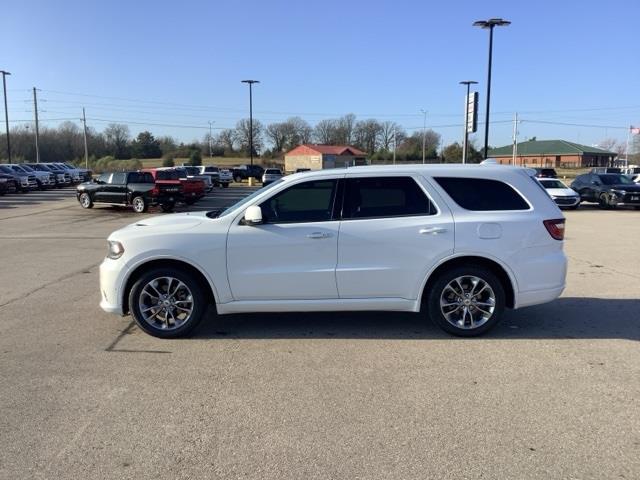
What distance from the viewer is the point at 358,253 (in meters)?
5.32

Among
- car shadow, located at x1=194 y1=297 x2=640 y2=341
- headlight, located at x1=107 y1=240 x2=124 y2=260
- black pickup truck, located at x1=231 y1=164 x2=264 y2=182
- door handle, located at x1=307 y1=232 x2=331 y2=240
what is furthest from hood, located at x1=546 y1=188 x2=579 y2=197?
black pickup truck, located at x1=231 y1=164 x2=264 y2=182

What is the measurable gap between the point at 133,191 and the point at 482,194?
19.3 meters

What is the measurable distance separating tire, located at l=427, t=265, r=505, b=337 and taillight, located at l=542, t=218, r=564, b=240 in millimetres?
743

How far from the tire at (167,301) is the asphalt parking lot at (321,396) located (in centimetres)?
15

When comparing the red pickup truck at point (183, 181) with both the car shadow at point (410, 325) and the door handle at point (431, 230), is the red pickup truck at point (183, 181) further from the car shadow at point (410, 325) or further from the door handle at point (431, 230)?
the door handle at point (431, 230)

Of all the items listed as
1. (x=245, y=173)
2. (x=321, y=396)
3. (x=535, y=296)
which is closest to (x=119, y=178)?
(x=535, y=296)

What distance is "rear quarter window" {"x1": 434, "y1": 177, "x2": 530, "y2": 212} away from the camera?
5.47m

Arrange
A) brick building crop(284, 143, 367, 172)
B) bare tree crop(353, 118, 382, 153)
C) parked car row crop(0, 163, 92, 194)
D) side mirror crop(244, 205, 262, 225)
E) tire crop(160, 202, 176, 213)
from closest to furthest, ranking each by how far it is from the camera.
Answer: side mirror crop(244, 205, 262, 225), tire crop(160, 202, 176, 213), parked car row crop(0, 163, 92, 194), brick building crop(284, 143, 367, 172), bare tree crop(353, 118, 382, 153)

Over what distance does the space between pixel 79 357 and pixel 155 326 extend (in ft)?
2.58

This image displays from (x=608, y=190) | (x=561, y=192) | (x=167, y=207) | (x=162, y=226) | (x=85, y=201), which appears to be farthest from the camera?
(x=608, y=190)

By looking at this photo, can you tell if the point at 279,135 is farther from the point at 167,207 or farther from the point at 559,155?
the point at 167,207

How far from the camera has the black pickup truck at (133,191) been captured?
2192 centimetres

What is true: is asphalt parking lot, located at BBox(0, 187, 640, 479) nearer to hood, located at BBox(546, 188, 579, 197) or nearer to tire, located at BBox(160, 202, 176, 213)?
tire, located at BBox(160, 202, 176, 213)

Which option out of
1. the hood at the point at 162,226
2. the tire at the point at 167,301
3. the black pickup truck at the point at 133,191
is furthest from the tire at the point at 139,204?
the tire at the point at 167,301
